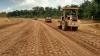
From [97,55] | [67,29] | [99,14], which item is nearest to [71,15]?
[67,29]

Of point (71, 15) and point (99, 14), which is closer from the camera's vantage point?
point (71, 15)

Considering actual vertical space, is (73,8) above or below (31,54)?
above

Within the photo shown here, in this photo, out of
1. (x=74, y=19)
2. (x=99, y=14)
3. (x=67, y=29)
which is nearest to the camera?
(x=74, y=19)

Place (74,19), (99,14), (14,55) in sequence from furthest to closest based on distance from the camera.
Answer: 1. (99,14)
2. (74,19)
3. (14,55)

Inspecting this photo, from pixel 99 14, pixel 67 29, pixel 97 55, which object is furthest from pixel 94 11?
pixel 97 55

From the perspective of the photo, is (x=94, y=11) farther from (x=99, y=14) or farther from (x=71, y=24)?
(x=71, y=24)

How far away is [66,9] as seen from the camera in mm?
28328

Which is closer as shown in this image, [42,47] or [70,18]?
[42,47]

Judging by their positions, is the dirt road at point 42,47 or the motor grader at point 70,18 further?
the motor grader at point 70,18

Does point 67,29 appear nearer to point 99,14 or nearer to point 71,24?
point 71,24

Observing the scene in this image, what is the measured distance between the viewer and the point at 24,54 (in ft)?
34.4

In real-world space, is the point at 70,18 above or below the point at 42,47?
above

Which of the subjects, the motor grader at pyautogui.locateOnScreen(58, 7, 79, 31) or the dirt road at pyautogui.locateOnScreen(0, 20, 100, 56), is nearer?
the dirt road at pyautogui.locateOnScreen(0, 20, 100, 56)

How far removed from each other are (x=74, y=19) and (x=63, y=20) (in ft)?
6.30
